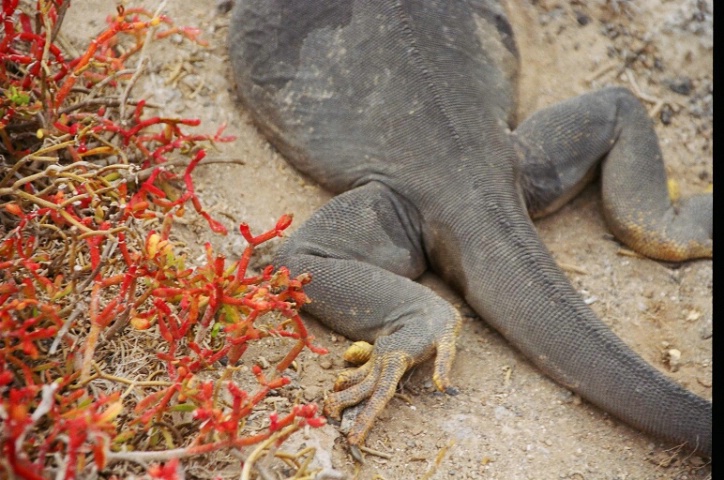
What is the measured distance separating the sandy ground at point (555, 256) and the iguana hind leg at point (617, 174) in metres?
0.16

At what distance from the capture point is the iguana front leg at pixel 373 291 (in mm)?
3582

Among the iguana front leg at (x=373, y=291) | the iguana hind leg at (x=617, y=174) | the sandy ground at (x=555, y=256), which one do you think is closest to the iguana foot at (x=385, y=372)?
the iguana front leg at (x=373, y=291)

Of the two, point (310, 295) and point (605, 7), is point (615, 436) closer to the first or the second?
point (310, 295)

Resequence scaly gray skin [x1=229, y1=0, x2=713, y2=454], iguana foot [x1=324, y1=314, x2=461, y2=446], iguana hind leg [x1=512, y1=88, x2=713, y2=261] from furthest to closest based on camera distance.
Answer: iguana hind leg [x1=512, y1=88, x2=713, y2=261] → scaly gray skin [x1=229, y1=0, x2=713, y2=454] → iguana foot [x1=324, y1=314, x2=461, y2=446]

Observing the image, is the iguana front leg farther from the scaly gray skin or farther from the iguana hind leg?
the iguana hind leg

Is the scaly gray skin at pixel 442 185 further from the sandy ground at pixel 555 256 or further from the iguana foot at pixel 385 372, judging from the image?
the sandy ground at pixel 555 256

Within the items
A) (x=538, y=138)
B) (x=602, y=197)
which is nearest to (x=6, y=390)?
(x=538, y=138)

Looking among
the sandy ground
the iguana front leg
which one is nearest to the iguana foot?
the iguana front leg

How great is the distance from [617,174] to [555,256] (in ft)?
1.91

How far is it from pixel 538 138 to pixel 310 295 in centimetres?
161

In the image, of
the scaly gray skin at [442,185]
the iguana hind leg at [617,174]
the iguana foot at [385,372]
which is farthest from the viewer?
the iguana hind leg at [617,174]

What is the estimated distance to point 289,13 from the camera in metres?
4.57

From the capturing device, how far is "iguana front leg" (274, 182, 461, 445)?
3582 mm

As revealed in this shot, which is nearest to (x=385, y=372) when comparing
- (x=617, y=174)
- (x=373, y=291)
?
(x=373, y=291)
